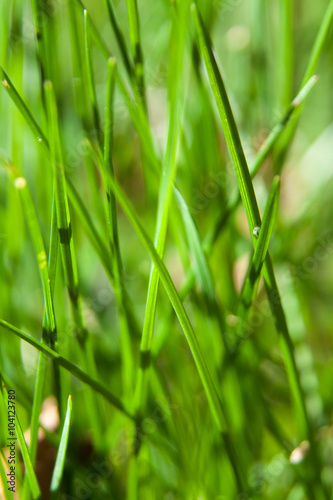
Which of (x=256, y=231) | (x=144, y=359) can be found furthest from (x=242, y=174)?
(x=144, y=359)

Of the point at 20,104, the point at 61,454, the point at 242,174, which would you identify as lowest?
the point at 61,454

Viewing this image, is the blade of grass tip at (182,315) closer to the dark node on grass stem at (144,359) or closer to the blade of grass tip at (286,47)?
the dark node on grass stem at (144,359)

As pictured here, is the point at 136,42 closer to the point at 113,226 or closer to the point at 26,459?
the point at 113,226

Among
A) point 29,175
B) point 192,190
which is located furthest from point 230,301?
point 29,175

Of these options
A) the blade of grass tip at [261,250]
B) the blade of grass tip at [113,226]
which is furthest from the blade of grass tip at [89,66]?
the blade of grass tip at [261,250]

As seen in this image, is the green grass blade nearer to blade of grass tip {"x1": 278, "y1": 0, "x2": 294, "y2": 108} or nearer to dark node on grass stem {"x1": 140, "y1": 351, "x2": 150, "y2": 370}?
dark node on grass stem {"x1": 140, "y1": 351, "x2": 150, "y2": 370}

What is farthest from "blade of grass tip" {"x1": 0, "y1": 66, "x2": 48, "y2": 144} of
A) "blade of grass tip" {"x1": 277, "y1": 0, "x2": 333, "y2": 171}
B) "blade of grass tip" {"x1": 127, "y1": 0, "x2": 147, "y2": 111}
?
"blade of grass tip" {"x1": 277, "y1": 0, "x2": 333, "y2": 171}

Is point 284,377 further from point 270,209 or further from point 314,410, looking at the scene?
point 270,209
